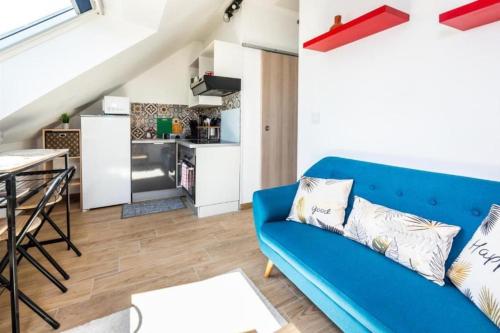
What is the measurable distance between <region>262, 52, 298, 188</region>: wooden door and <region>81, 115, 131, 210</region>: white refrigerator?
188cm

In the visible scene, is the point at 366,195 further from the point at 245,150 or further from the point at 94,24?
the point at 94,24

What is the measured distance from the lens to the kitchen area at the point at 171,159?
3105 mm

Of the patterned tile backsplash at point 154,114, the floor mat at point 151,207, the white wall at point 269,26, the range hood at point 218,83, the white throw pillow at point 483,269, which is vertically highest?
the white wall at point 269,26

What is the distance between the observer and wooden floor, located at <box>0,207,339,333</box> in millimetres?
1498

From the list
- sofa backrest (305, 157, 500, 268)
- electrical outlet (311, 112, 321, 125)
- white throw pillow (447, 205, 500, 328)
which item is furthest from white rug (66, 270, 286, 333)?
electrical outlet (311, 112, 321, 125)

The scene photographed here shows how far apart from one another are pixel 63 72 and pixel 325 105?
2225 millimetres

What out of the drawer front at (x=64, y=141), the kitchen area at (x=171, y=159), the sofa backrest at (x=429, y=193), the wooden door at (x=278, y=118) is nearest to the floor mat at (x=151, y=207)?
the kitchen area at (x=171, y=159)

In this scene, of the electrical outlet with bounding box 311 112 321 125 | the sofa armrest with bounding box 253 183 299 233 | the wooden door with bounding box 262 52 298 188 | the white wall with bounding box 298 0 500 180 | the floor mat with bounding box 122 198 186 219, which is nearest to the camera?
the white wall with bounding box 298 0 500 180

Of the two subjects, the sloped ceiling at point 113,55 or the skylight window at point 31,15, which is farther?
the sloped ceiling at point 113,55

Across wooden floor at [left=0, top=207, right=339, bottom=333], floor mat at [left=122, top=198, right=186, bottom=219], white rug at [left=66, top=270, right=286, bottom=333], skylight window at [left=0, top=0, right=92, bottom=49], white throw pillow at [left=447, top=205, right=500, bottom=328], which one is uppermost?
skylight window at [left=0, top=0, right=92, bottom=49]

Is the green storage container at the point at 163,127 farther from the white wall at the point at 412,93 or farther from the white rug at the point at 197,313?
the white rug at the point at 197,313

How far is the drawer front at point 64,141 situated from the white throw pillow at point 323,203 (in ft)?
10.2

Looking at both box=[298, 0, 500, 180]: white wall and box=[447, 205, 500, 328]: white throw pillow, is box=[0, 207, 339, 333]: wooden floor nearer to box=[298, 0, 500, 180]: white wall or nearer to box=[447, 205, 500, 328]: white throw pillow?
box=[447, 205, 500, 328]: white throw pillow

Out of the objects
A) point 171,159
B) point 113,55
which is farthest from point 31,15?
point 171,159
